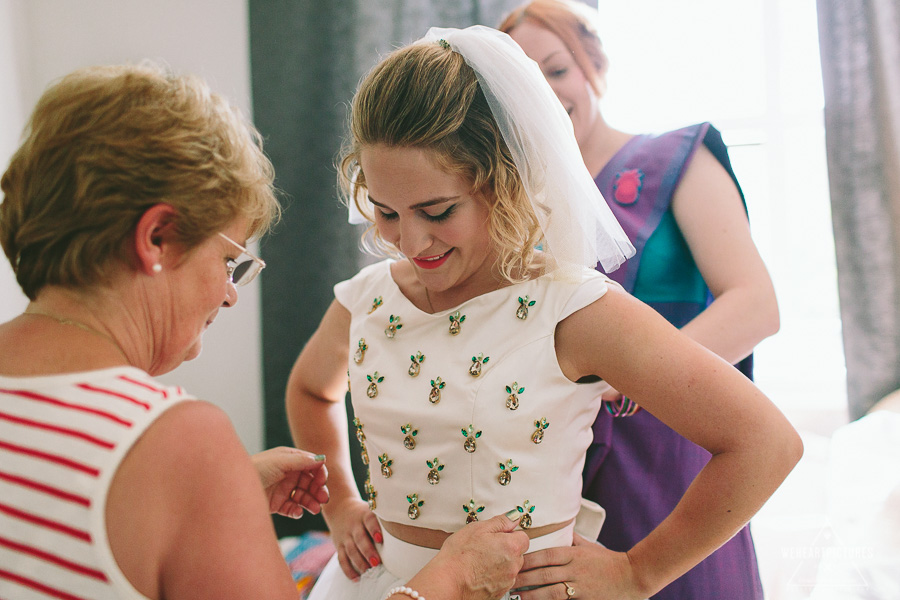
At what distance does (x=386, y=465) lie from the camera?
114cm

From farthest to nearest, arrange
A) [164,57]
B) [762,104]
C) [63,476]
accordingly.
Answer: [164,57] → [762,104] → [63,476]

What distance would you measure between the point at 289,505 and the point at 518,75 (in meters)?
0.80

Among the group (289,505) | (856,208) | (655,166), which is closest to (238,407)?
(289,505)

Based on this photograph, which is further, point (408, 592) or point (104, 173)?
point (408, 592)

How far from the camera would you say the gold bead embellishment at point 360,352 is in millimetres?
1203

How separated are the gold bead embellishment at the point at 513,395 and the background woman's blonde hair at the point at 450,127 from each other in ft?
0.58

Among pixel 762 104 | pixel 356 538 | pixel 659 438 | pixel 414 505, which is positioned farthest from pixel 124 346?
pixel 762 104

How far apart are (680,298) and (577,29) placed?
669 millimetres

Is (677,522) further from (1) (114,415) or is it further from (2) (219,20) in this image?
(2) (219,20)

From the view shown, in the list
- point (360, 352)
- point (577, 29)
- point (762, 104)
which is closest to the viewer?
point (360, 352)

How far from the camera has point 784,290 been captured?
2584mm

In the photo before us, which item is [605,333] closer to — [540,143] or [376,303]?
[540,143]

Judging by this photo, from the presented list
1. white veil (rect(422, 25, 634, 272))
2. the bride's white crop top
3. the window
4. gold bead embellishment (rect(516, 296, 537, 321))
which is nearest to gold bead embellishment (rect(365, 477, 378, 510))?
the bride's white crop top

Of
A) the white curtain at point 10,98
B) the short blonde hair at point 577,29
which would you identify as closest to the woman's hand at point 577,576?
the short blonde hair at point 577,29
